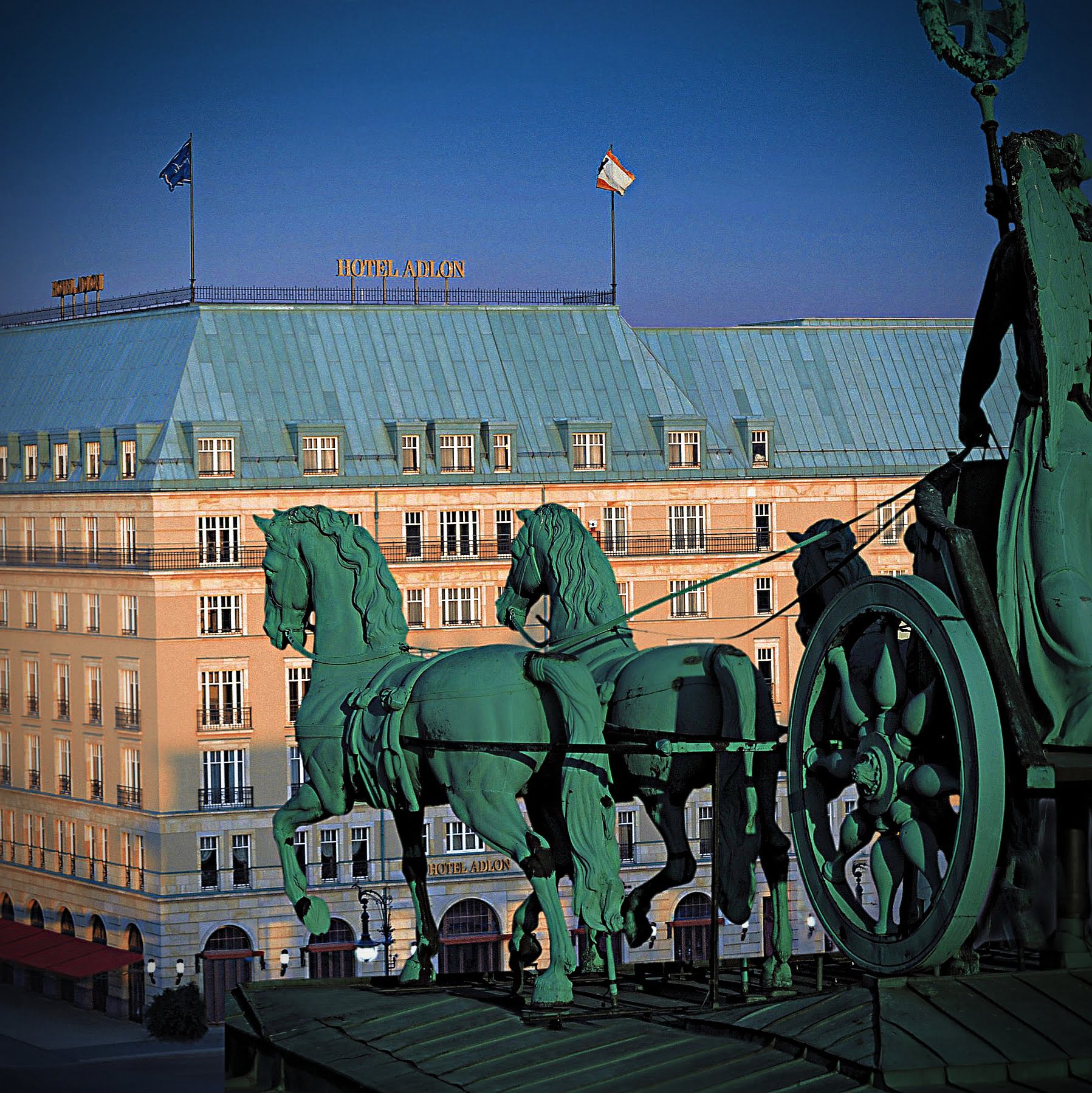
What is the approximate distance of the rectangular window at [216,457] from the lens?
6869 cm

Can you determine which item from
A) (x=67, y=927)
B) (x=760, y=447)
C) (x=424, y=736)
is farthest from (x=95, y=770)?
(x=424, y=736)

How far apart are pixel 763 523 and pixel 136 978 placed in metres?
21.7

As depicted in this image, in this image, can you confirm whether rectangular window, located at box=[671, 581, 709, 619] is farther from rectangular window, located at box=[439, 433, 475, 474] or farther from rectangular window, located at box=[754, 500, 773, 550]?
rectangular window, located at box=[439, 433, 475, 474]

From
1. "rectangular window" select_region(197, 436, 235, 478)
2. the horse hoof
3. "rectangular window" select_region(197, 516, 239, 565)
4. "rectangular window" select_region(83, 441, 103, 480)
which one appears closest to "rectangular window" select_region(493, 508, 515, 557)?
"rectangular window" select_region(197, 516, 239, 565)

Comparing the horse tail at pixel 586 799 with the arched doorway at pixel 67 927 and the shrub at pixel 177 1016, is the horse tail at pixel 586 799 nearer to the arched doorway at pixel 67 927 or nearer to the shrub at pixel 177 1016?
the shrub at pixel 177 1016

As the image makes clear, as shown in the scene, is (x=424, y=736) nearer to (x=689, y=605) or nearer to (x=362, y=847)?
(x=362, y=847)

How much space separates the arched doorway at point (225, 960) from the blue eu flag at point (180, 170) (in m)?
18.3

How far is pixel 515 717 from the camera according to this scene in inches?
890

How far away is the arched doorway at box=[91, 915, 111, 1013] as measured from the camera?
6225 centimetres

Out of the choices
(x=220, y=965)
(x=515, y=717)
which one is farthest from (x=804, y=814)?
(x=220, y=965)

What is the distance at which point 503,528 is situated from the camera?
237ft

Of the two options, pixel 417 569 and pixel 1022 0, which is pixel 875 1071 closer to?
pixel 1022 0

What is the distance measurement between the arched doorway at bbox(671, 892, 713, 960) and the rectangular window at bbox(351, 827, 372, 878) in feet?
25.4

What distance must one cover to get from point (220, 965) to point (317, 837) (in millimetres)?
3874
